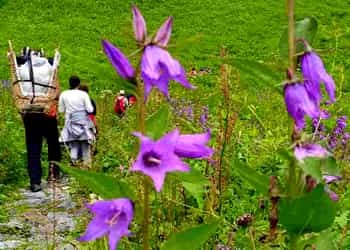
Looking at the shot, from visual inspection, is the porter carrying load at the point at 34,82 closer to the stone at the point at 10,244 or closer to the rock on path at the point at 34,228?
the rock on path at the point at 34,228

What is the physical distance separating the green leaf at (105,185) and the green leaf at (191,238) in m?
0.11

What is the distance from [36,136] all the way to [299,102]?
690 cm

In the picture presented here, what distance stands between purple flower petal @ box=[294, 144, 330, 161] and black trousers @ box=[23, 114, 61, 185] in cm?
664

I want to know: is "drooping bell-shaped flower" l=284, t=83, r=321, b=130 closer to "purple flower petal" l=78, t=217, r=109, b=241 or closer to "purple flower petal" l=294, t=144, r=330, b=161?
"purple flower petal" l=294, t=144, r=330, b=161

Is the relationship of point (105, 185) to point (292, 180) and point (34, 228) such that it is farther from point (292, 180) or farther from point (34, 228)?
point (34, 228)

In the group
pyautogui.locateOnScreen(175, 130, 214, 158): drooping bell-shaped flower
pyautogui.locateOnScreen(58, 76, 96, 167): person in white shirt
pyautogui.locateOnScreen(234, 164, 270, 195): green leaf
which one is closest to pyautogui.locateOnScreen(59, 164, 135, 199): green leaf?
pyautogui.locateOnScreen(175, 130, 214, 158): drooping bell-shaped flower

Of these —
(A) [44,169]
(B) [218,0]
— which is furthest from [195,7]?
(A) [44,169]

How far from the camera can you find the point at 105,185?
1.32 metres

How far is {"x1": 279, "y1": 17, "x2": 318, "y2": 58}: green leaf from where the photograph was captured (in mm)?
1453

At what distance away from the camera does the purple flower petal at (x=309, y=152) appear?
135cm

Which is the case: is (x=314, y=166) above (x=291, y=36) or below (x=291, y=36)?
below

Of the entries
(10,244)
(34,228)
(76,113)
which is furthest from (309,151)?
(76,113)

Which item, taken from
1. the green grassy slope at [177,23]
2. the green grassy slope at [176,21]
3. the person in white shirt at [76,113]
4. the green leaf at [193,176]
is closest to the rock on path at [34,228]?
the person in white shirt at [76,113]

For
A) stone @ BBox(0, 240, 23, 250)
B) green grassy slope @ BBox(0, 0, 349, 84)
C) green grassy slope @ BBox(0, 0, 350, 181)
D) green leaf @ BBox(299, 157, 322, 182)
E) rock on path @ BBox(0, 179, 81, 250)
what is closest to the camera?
green leaf @ BBox(299, 157, 322, 182)
